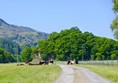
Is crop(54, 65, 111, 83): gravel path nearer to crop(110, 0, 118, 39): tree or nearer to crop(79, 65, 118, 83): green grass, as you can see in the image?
crop(79, 65, 118, 83): green grass

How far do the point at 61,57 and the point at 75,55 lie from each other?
7204mm

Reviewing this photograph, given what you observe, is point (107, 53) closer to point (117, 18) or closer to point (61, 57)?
point (61, 57)

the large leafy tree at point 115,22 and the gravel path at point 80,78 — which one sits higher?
the large leafy tree at point 115,22

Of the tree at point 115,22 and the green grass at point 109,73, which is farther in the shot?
the tree at point 115,22

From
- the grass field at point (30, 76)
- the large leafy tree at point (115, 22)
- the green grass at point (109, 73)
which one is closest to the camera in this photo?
the grass field at point (30, 76)

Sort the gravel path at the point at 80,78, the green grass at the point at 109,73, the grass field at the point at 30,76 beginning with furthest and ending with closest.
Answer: the green grass at the point at 109,73 → the grass field at the point at 30,76 → the gravel path at the point at 80,78

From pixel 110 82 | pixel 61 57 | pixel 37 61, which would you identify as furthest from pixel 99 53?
pixel 110 82

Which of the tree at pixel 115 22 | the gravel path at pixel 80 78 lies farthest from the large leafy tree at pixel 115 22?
the gravel path at pixel 80 78

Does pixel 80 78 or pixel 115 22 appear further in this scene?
pixel 115 22

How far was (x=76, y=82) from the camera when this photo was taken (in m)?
37.3

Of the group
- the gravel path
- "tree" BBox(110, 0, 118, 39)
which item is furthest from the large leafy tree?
the gravel path

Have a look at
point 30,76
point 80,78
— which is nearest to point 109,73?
point 80,78

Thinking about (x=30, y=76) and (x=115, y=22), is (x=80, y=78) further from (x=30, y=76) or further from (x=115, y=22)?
(x=115, y=22)

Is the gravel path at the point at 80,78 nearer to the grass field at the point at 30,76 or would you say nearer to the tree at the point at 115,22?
the grass field at the point at 30,76
